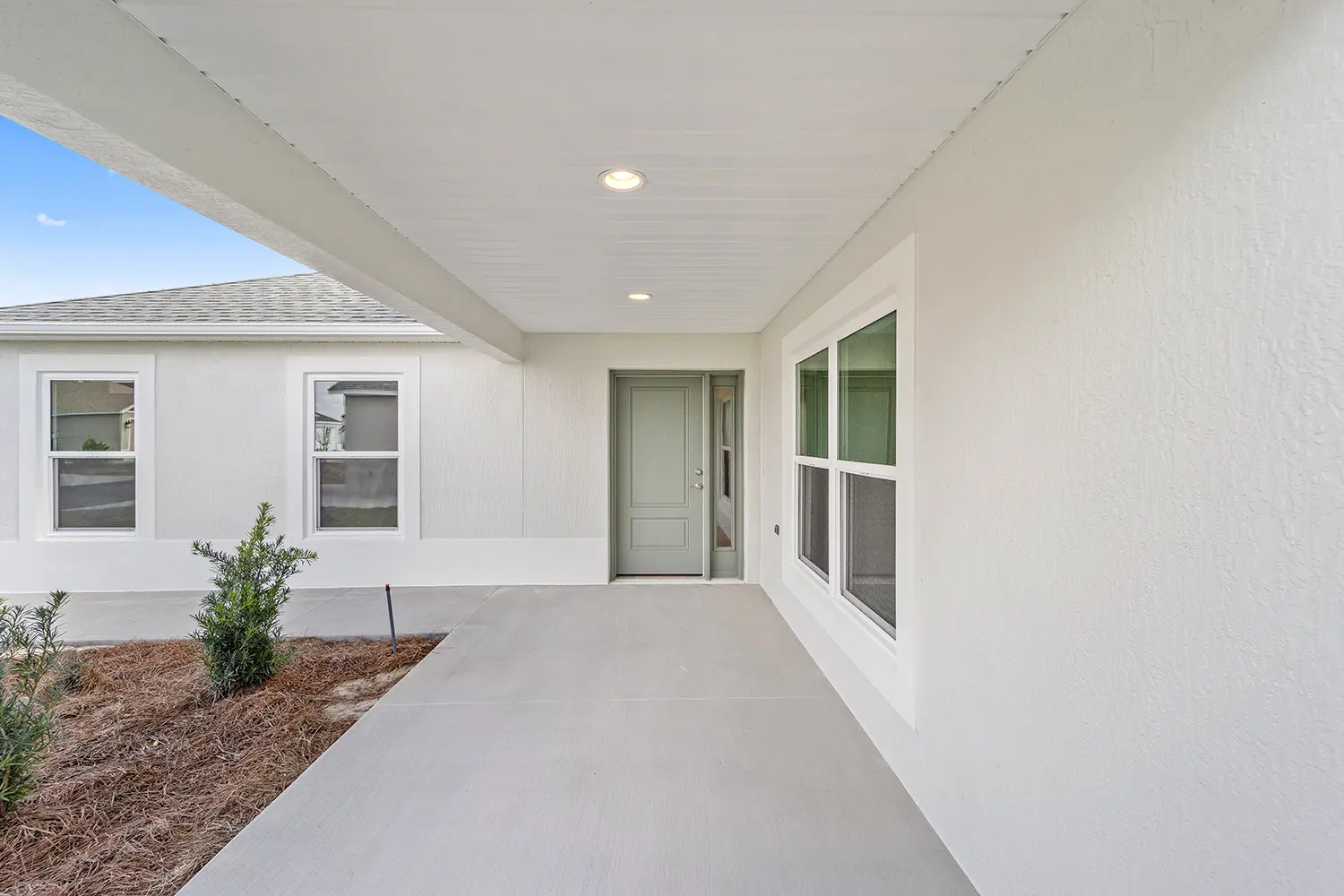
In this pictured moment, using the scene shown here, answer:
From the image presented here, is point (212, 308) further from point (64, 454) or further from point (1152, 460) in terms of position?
point (1152, 460)

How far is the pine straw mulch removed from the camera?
1945 mm

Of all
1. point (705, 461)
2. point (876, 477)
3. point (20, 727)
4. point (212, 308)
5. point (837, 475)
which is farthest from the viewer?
point (705, 461)

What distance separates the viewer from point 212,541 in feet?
17.0

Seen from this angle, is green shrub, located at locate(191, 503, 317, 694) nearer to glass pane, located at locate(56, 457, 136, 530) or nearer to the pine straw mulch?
the pine straw mulch

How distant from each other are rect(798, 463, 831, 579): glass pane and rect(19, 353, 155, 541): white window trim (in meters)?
5.81

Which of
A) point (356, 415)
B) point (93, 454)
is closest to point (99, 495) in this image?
point (93, 454)

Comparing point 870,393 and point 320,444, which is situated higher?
point 870,393

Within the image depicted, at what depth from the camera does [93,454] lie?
519 centimetres

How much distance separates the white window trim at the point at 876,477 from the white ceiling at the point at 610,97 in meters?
0.38

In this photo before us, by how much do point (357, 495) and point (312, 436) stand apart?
0.68m

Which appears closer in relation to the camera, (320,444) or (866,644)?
(866,644)

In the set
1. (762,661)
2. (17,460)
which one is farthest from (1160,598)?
(17,460)

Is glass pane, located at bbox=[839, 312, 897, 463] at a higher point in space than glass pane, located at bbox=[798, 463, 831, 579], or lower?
higher

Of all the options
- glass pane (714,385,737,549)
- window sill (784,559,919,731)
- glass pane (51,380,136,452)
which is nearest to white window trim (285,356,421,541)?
glass pane (51,380,136,452)
